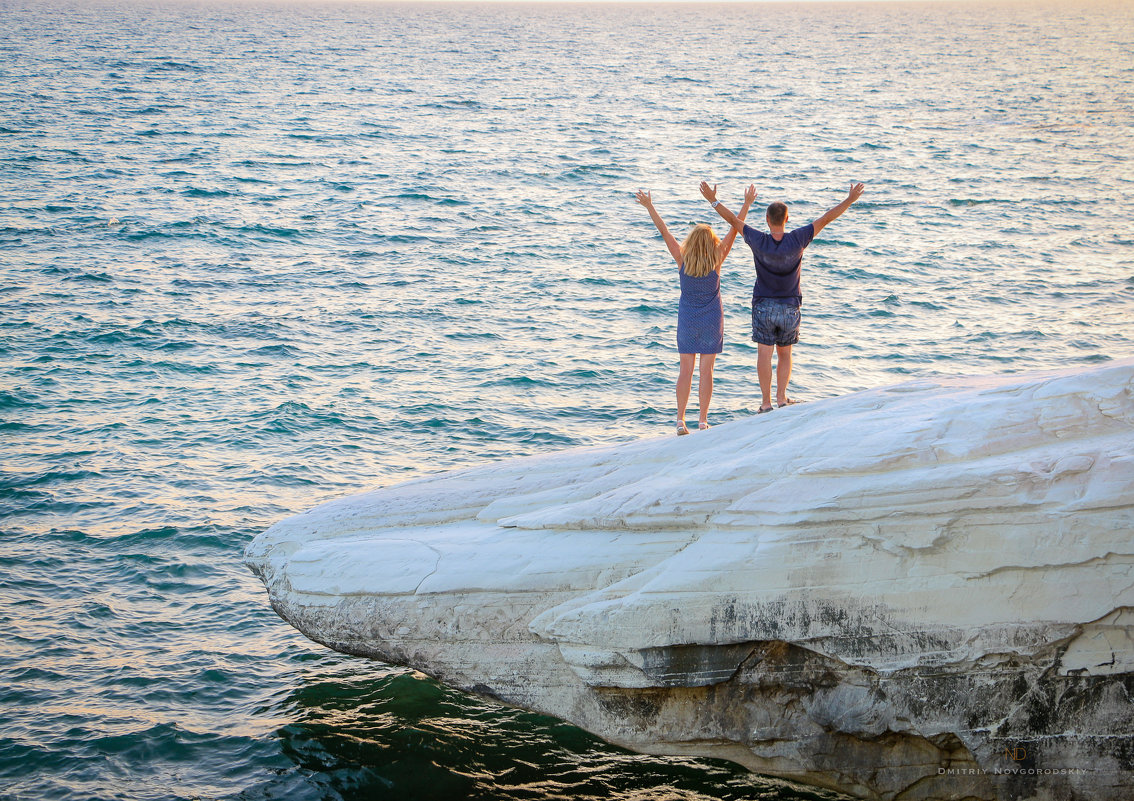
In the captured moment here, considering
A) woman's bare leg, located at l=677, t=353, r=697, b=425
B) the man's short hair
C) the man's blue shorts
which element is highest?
the man's short hair

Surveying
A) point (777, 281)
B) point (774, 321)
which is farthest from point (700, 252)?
point (774, 321)

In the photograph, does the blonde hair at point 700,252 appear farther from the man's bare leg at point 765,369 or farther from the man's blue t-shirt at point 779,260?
the man's bare leg at point 765,369

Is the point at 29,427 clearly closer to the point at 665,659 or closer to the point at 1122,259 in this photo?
the point at 665,659

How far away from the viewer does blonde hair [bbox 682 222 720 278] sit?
30.1ft

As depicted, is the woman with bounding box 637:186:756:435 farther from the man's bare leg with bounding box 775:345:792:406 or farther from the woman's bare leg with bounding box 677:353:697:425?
the man's bare leg with bounding box 775:345:792:406

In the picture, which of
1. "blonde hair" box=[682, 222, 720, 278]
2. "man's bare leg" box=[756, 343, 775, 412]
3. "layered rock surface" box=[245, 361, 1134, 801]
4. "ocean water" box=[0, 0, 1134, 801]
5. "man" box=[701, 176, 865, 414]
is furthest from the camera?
"man's bare leg" box=[756, 343, 775, 412]

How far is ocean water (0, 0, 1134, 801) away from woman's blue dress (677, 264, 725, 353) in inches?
157

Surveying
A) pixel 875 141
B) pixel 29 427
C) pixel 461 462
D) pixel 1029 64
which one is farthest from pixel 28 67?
pixel 1029 64

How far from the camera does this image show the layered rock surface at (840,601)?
20.6 feet

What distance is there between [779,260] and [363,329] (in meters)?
10.6

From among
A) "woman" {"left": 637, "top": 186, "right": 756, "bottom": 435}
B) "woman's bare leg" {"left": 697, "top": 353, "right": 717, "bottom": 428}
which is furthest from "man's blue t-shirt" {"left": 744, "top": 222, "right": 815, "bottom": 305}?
"woman's bare leg" {"left": 697, "top": 353, "right": 717, "bottom": 428}

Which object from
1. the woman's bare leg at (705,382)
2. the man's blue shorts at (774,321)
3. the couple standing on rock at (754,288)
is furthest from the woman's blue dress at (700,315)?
the man's blue shorts at (774,321)

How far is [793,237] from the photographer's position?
371 inches

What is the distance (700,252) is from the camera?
30.2ft
